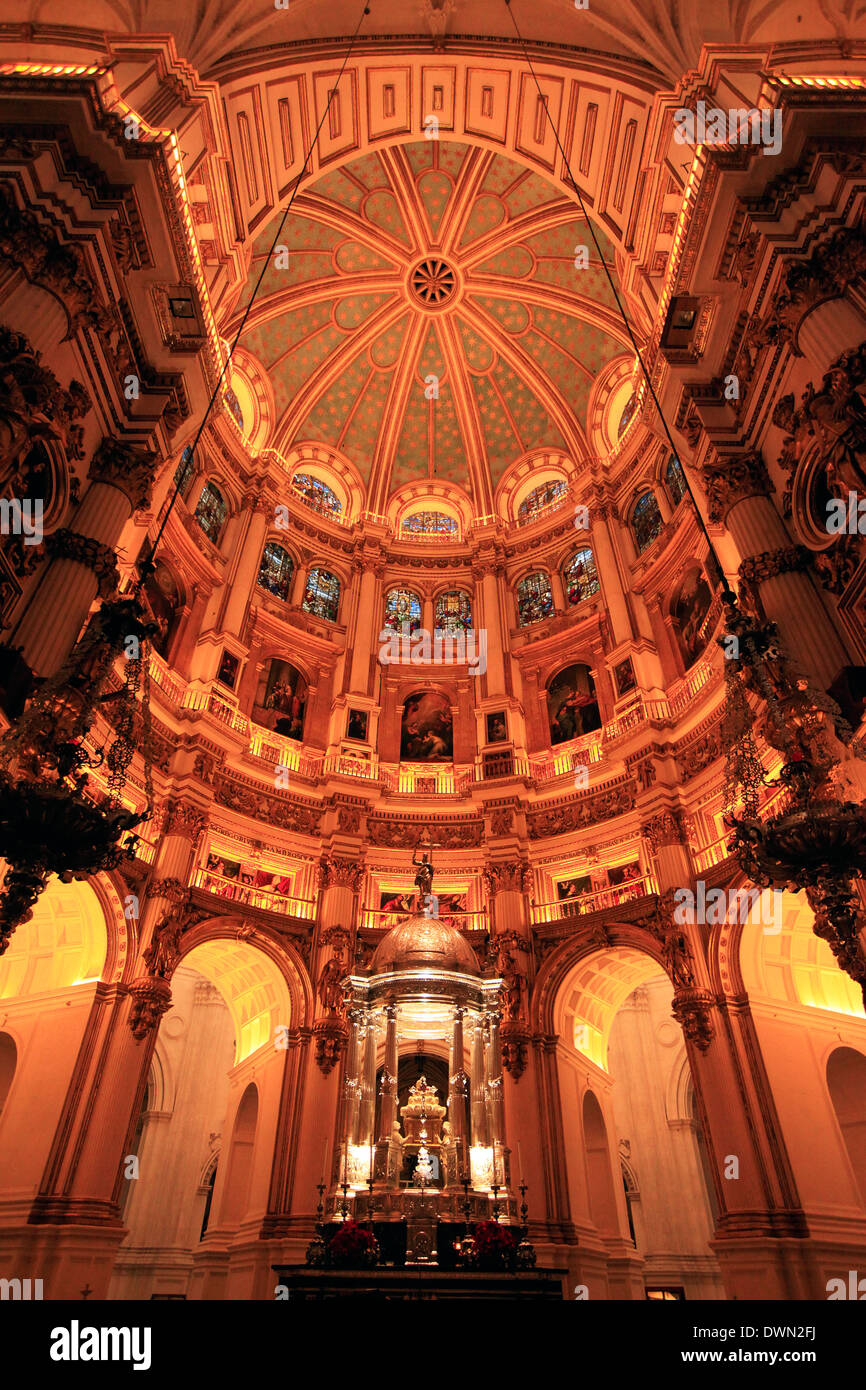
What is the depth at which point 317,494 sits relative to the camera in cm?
2859

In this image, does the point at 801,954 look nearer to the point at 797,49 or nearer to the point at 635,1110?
the point at 635,1110

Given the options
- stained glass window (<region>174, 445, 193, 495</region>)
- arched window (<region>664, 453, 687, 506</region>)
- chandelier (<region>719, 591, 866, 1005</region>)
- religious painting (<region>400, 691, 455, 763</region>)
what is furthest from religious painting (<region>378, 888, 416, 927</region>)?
arched window (<region>664, 453, 687, 506</region>)

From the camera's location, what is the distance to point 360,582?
2673cm

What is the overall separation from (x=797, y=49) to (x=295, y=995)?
68.1ft

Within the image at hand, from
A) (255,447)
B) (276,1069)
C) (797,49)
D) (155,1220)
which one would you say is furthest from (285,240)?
(155,1220)

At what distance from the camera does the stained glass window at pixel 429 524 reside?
29.6 meters

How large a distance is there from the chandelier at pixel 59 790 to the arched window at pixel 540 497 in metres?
21.2

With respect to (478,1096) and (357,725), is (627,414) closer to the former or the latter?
(357,725)

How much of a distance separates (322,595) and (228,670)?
19.0 ft

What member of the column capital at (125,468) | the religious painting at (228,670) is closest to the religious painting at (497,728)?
the religious painting at (228,670)

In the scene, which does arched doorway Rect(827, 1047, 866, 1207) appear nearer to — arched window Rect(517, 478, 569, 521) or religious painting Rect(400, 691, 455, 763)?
religious painting Rect(400, 691, 455, 763)

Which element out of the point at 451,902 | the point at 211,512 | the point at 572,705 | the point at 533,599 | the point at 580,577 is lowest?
the point at 451,902


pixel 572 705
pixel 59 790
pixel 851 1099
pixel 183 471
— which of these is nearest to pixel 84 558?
pixel 59 790

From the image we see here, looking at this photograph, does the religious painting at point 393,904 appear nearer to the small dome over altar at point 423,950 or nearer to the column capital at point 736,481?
the small dome over altar at point 423,950
